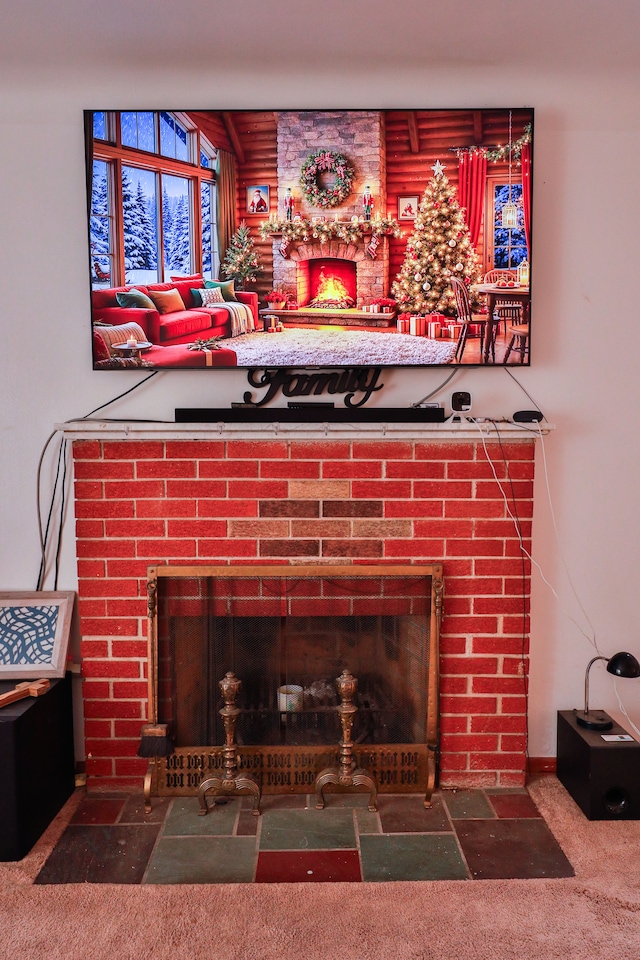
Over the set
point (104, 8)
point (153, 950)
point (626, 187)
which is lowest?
Result: point (153, 950)

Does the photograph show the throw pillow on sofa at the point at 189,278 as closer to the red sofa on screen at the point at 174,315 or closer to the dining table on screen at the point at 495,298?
the red sofa on screen at the point at 174,315

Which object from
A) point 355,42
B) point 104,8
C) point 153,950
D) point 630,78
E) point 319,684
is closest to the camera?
point 153,950

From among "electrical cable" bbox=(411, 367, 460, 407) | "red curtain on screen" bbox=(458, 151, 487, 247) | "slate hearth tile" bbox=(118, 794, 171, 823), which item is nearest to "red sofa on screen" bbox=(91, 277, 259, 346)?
"electrical cable" bbox=(411, 367, 460, 407)

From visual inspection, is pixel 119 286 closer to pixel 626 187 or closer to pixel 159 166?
pixel 159 166

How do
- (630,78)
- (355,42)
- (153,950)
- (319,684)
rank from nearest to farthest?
(153,950) → (355,42) → (630,78) → (319,684)

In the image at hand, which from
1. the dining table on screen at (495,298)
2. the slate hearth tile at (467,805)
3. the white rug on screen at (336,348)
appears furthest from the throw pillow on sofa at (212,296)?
the slate hearth tile at (467,805)

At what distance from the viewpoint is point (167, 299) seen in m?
2.50

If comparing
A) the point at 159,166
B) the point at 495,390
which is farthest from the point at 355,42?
the point at 495,390

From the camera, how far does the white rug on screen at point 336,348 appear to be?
251 centimetres

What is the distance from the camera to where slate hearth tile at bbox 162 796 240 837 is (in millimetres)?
2395

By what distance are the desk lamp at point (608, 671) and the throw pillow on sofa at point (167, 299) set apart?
175 cm

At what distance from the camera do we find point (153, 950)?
6.17 ft

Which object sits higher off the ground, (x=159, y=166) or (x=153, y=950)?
(x=159, y=166)

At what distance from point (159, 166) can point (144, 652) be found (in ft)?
5.13
